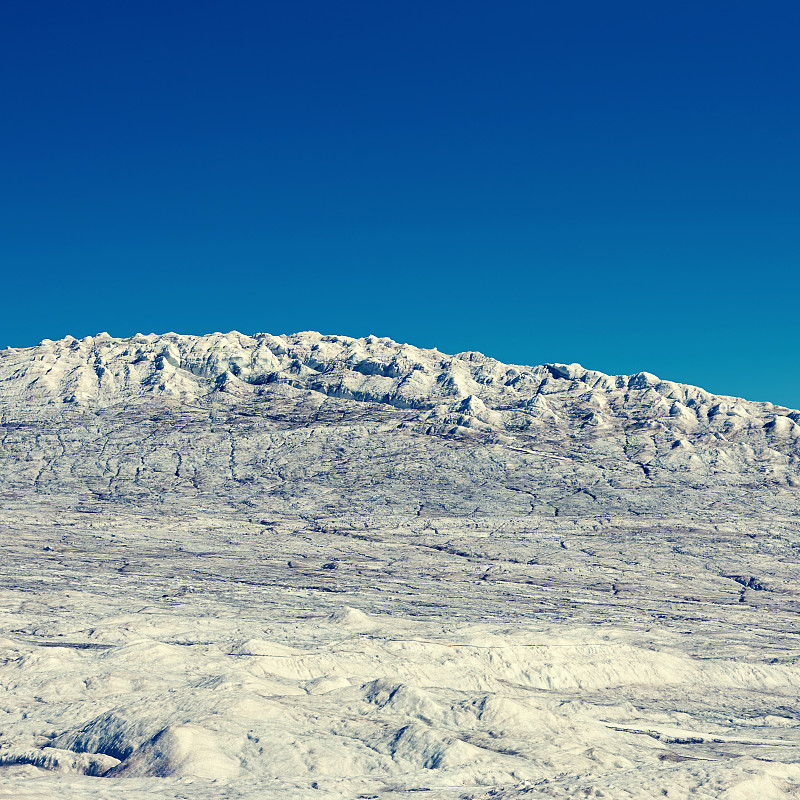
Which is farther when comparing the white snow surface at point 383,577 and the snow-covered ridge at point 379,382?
the snow-covered ridge at point 379,382

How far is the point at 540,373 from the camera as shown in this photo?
104m

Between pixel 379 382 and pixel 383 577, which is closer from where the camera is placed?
pixel 383 577

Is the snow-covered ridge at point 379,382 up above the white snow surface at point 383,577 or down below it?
above

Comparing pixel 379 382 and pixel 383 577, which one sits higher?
pixel 379 382

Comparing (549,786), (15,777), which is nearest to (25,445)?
(15,777)

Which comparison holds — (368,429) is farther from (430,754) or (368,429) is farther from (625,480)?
(430,754)

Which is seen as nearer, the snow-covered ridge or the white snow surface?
the white snow surface

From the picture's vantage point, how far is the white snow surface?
765 inches

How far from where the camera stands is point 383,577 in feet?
176

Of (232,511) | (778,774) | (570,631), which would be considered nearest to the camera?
(778,774)

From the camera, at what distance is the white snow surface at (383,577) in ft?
63.8

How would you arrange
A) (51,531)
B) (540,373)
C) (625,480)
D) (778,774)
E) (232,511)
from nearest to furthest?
(778,774)
(51,531)
(232,511)
(625,480)
(540,373)

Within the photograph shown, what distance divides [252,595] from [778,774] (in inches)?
1265

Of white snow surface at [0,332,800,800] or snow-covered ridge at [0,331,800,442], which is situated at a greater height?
snow-covered ridge at [0,331,800,442]
